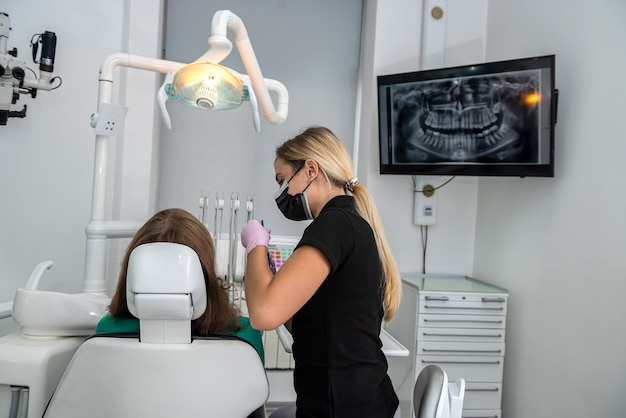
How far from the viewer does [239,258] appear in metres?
2.24

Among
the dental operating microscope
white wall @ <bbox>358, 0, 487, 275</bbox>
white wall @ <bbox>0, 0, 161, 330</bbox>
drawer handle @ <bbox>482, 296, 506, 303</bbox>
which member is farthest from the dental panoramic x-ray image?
the dental operating microscope

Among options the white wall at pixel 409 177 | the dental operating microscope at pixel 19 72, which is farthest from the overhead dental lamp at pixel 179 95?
the white wall at pixel 409 177

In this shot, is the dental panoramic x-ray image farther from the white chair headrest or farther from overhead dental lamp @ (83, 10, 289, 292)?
the white chair headrest

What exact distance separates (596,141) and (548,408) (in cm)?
123

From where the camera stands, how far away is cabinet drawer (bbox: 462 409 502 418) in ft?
7.37

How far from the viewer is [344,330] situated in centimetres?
100

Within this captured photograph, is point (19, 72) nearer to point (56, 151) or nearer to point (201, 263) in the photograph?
point (56, 151)

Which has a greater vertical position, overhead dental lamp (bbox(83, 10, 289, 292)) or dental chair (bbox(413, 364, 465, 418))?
overhead dental lamp (bbox(83, 10, 289, 292))

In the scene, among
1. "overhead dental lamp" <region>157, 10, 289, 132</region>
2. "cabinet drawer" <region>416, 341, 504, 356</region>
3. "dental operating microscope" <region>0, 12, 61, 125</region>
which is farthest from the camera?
"cabinet drawer" <region>416, 341, 504, 356</region>

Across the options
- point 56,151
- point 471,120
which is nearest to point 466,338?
point 471,120

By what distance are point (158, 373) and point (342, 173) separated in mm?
629

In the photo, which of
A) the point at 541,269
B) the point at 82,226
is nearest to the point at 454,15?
the point at 541,269

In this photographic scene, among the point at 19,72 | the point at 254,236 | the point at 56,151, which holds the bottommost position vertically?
the point at 254,236

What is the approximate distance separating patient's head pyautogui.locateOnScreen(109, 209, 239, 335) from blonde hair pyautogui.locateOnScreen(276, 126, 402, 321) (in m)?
0.31
